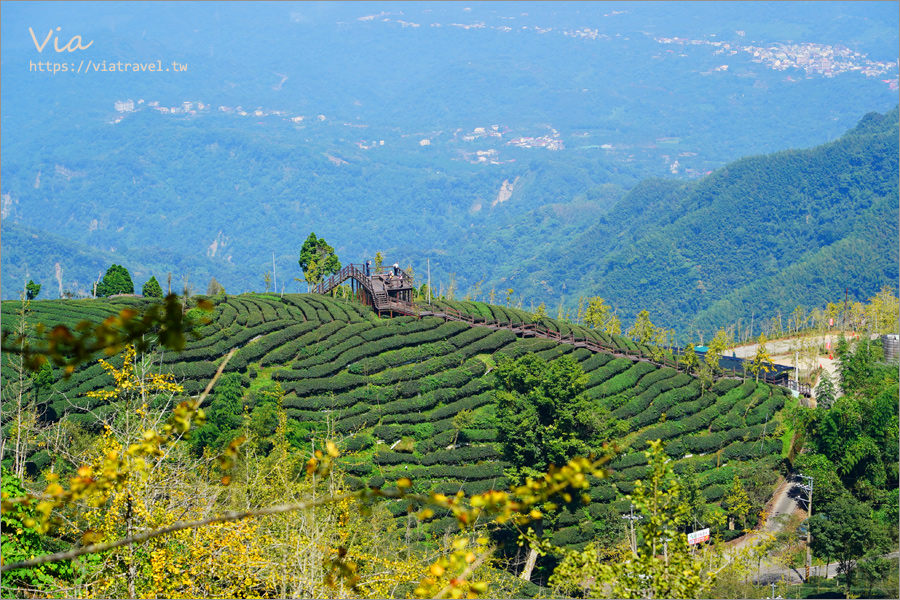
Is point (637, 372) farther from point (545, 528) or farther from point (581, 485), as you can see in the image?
point (581, 485)

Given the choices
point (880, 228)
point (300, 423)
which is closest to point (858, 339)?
point (300, 423)

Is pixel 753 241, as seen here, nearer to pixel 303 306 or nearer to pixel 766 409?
pixel 766 409

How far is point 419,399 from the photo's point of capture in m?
38.7

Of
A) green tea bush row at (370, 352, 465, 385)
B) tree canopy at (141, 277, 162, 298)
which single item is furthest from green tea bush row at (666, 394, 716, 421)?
tree canopy at (141, 277, 162, 298)

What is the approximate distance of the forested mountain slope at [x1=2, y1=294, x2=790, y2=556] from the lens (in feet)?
109

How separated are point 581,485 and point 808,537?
3211 cm

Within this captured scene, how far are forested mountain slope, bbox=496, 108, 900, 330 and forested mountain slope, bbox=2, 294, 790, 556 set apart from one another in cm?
9958

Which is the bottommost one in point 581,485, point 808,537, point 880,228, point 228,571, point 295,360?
point 808,537

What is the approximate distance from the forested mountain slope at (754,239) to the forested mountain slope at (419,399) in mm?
99580

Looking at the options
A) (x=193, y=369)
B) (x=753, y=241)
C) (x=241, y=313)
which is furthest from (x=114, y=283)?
(x=753, y=241)

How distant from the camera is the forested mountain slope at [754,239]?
140 metres

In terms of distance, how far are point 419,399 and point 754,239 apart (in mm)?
147343

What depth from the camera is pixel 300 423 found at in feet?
115

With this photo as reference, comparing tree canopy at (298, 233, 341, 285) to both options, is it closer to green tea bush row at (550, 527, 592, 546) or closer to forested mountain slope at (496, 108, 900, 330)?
green tea bush row at (550, 527, 592, 546)
